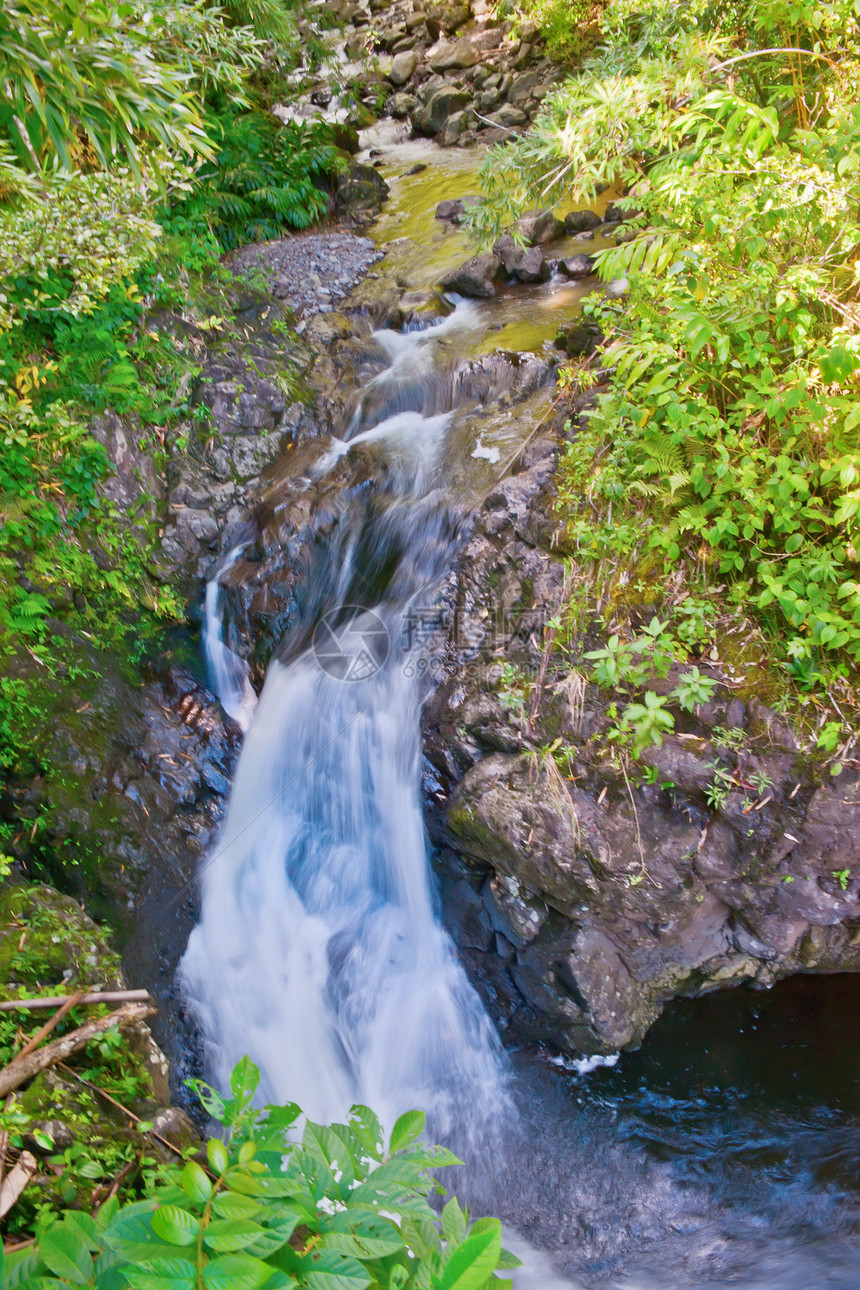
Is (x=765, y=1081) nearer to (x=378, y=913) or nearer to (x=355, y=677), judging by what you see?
(x=378, y=913)

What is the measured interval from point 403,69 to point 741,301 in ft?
43.7

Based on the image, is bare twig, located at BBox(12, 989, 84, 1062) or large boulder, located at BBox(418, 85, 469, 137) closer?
bare twig, located at BBox(12, 989, 84, 1062)

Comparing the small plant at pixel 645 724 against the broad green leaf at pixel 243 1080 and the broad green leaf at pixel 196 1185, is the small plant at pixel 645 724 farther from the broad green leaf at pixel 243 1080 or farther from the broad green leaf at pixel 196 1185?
the broad green leaf at pixel 196 1185

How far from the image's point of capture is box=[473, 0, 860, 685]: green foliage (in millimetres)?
3299

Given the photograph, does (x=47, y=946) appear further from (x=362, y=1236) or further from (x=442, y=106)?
(x=442, y=106)

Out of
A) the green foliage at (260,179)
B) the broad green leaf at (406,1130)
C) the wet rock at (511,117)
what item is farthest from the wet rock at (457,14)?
the broad green leaf at (406,1130)

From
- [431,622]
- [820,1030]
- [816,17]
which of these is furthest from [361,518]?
[820,1030]

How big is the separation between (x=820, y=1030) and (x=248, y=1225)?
430 centimetres

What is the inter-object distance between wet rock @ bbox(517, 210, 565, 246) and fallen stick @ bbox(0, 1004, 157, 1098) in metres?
8.68

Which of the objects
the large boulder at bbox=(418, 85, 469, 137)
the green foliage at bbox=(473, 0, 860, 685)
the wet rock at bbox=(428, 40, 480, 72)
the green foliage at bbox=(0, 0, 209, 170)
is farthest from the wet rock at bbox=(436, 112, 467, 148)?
the green foliage at bbox=(0, 0, 209, 170)

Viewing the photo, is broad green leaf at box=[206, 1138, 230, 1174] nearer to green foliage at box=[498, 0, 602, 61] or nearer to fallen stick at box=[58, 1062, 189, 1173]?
fallen stick at box=[58, 1062, 189, 1173]

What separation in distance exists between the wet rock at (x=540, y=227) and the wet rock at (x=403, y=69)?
721 centimetres

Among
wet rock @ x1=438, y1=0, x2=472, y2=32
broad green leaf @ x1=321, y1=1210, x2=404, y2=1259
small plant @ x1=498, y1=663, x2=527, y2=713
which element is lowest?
small plant @ x1=498, y1=663, x2=527, y2=713

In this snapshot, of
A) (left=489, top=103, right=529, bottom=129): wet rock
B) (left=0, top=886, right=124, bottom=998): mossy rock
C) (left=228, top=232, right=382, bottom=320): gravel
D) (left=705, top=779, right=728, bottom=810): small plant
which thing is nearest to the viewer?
(left=0, top=886, right=124, bottom=998): mossy rock
